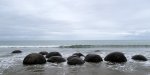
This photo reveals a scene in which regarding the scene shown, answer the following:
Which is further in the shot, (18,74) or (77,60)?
(77,60)

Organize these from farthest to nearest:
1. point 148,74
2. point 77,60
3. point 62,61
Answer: point 62,61
point 77,60
point 148,74

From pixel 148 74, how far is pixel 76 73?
4.10 meters

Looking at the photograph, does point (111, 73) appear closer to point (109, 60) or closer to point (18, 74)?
point (18, 74)

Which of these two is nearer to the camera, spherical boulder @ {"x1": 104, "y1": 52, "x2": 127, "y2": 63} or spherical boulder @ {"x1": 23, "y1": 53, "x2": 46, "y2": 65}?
spherical boulder @ {"x1": 23, "y1": 53, "x2": 46, "y2": 65}

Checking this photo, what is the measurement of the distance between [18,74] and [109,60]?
31.3 ft

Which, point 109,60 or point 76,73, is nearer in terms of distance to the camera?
point 76,73

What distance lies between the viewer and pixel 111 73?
12180mm

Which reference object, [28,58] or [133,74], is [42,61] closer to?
[28,58]

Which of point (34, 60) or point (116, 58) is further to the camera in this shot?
point (116, 58)

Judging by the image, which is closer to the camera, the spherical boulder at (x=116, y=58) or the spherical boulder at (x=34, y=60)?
the spherical boulder at (x=34, y=60)

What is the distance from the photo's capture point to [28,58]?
1706 cm

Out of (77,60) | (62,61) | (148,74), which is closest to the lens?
(148,74)

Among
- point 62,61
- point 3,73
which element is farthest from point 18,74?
point 62,61

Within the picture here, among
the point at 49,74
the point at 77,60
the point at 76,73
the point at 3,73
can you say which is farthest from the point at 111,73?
the point at 3,73
